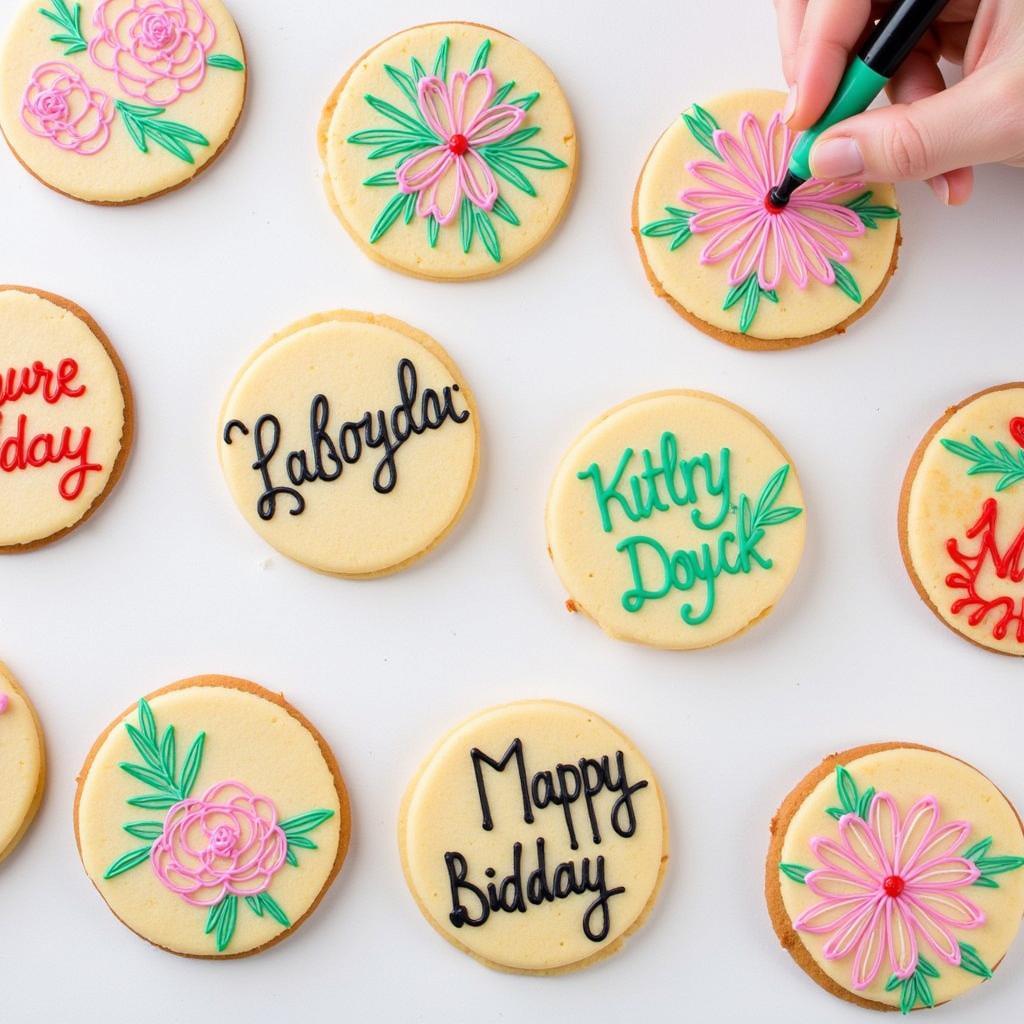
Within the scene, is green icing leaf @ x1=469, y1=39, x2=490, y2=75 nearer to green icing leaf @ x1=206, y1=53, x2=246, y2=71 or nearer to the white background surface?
the white background surface

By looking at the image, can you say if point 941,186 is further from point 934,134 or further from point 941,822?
point 941,822

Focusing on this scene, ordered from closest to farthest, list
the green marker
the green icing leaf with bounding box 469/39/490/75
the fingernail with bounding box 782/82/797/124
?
the green marker < the fingernail with bounding box 782/82/797/124 < the green icing leaf with bounding box 469/39/490/75

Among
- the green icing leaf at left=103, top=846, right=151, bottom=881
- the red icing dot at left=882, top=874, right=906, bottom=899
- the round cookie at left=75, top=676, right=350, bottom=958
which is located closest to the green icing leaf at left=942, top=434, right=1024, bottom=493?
the red icing dot at left=882, top=874, right=906, bottom=899

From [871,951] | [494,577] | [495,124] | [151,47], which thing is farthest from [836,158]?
[871,951]

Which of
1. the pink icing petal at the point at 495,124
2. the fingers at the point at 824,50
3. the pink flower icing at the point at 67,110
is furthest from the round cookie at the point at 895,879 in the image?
the pink flower icing at the point at 67,110

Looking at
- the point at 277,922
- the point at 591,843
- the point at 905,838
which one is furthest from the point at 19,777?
the point at 905,838

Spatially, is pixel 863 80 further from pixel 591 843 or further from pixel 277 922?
pixel 277 922

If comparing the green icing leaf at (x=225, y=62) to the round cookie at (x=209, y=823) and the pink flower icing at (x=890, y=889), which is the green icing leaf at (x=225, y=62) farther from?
the pink flower icing at (x=890, y=889)
